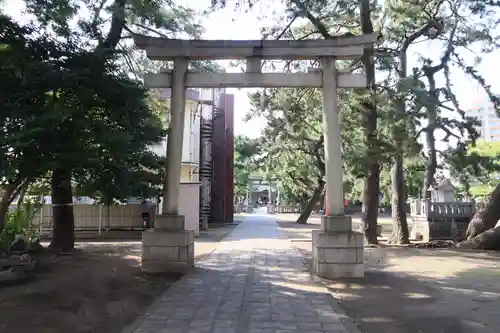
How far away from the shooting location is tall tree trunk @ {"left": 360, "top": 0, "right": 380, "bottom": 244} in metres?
13.2

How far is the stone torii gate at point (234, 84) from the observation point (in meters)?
9.16

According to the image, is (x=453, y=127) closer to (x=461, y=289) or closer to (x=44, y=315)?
(x=461, y=289)

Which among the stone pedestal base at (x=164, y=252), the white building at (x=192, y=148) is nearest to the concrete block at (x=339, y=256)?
the stone pedestal base at (x=164, y=252)

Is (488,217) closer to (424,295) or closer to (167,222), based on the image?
(424,295)

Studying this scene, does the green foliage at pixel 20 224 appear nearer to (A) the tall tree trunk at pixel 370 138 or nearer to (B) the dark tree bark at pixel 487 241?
(A) the tall tree trunk at pixel 370 138

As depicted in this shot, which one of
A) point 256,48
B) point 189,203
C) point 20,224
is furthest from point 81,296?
point 189,203

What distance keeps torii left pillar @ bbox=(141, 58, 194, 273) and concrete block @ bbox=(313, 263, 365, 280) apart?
266 cm

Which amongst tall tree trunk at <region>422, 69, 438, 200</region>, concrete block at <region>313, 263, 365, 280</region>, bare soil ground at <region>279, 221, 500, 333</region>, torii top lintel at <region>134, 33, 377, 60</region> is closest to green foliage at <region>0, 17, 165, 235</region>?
torii top lintel at <region>134, 33, 377, 60</region>

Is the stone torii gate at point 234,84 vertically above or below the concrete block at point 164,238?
above

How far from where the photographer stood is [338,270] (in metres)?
8.78

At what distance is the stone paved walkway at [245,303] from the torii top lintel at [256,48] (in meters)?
4.40

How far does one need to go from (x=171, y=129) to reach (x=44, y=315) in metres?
4.58

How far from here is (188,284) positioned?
793 centimetres

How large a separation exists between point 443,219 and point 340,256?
13543 millimetres
